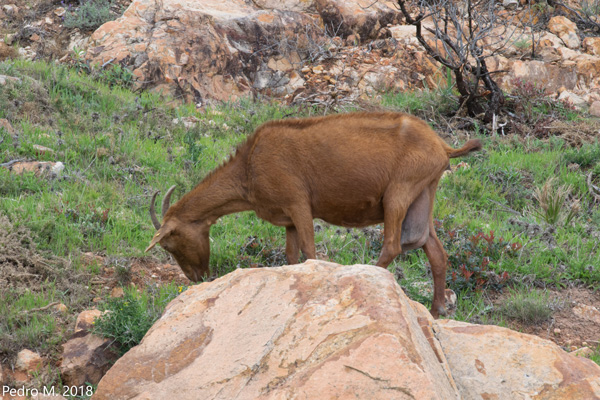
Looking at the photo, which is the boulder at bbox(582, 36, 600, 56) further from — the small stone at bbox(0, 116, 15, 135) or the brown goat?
the small stone at bbox(0, 116, 15, 135)

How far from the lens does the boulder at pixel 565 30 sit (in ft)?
44.9

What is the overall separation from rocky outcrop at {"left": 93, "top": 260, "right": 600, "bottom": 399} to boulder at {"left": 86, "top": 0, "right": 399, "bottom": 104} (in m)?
8.00

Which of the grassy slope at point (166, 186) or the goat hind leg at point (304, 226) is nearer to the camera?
the goat hind leg at point (304, 226)

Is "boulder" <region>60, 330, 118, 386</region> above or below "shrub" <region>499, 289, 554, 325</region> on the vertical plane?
above

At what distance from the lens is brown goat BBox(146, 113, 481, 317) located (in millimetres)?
5844

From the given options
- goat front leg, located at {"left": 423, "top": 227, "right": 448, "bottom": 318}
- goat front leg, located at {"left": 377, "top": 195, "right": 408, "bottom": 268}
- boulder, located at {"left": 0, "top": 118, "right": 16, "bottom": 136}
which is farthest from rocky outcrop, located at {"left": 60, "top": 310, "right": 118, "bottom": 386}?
boulder, located at {"left": 0, "top": 118, "right": 16, "bottom": 136}

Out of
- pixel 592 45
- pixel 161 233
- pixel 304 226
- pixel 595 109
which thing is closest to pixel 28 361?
pixel 161 233

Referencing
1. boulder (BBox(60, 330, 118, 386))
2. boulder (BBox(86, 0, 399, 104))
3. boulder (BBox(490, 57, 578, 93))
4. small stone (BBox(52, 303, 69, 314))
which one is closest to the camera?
boulder (BBox(60, 330, 118, 386))

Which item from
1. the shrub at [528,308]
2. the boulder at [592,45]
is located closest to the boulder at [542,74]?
the boulder at [592,45]

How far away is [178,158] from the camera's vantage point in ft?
29.4

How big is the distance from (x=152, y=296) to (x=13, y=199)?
95.1 inches

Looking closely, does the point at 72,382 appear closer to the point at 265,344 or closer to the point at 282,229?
the point at 265,344

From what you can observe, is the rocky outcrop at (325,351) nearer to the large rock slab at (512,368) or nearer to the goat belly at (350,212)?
the large rock slab at (512,368)

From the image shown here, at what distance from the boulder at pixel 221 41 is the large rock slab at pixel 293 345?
7.98 m
